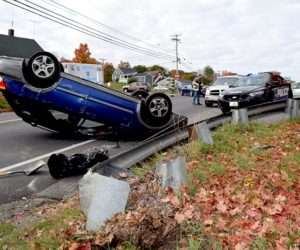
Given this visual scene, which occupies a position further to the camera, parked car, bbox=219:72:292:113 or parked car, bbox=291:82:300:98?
parked car, bbox=291:82:300:98

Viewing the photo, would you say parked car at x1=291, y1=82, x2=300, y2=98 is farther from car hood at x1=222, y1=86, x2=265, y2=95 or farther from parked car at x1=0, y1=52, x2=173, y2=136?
parked car at x1=0, y1=52, x2=173, y2=136

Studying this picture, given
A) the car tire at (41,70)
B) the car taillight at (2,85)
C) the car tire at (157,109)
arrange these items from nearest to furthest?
the car tire at (41,70) → the car taillight at (2,85) → the car tire at (157,109)

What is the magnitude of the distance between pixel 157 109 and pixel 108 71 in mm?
110482

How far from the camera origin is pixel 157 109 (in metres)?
8.94

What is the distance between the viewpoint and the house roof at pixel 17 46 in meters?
44.9

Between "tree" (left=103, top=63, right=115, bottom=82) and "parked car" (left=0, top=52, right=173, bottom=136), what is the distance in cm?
10398

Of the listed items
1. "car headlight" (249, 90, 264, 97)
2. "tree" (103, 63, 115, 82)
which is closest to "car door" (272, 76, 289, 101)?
"car headlight" (249, 90, 264, 97)

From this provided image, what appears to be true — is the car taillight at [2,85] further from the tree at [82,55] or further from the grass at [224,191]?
the tree at [82,55]

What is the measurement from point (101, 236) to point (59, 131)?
6.74m

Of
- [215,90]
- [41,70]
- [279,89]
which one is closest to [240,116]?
[41,70]

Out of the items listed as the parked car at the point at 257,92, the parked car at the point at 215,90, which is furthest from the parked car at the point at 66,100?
Answer: the parked car at the point at 215,90

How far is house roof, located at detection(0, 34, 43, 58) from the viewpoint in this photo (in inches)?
1768

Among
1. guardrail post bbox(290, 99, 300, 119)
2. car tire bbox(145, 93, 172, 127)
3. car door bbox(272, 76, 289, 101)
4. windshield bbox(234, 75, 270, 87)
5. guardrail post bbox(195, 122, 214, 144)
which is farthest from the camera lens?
windshield bbox(234, 75, 270, 87)

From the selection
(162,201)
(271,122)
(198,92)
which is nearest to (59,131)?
(271,122)
